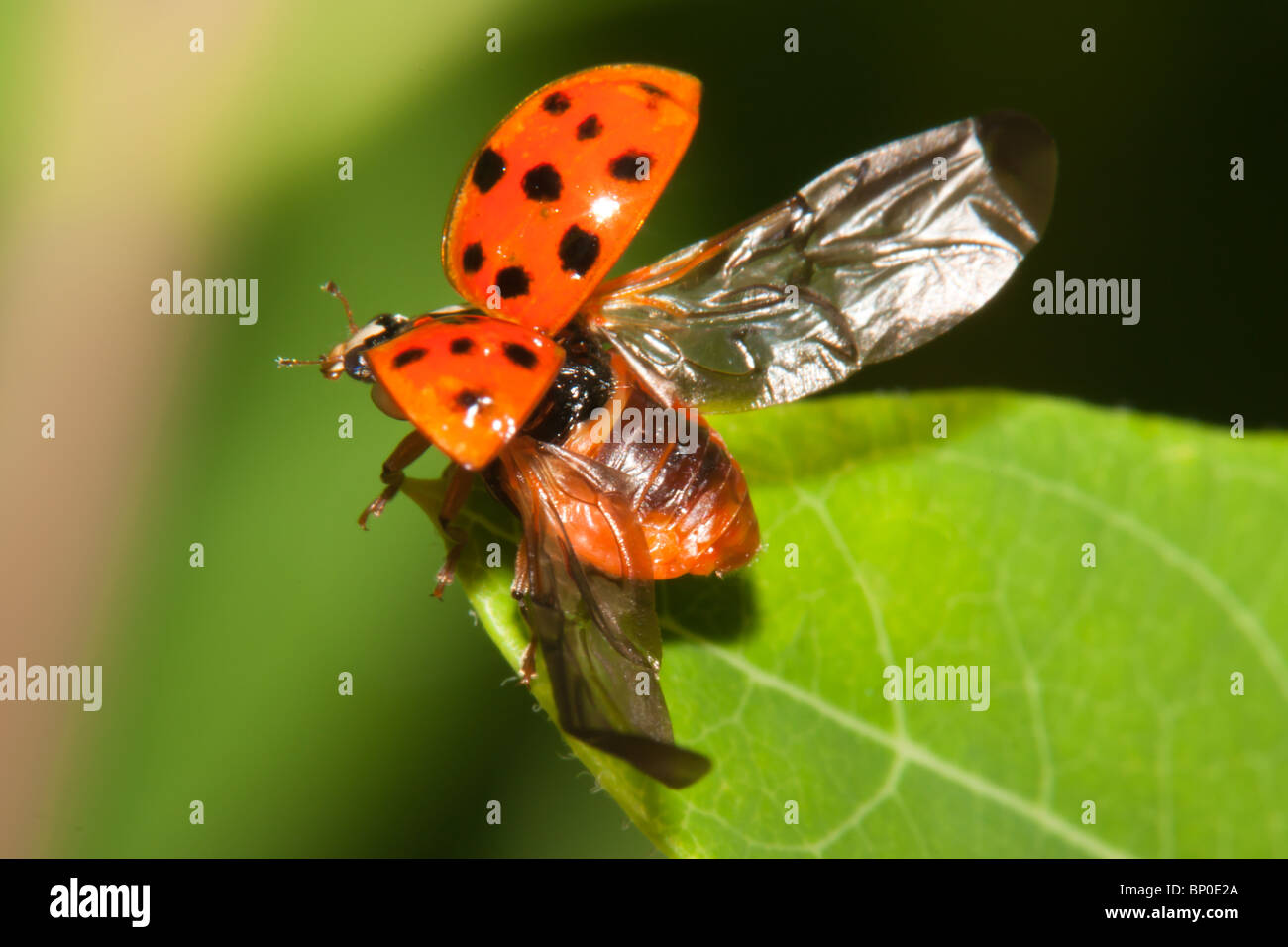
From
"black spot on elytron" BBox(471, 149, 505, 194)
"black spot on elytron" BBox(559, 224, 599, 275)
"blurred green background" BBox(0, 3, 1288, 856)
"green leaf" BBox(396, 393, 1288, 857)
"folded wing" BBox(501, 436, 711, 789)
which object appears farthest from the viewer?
"blurred green background" BBox(0, 3, 1288, 856)

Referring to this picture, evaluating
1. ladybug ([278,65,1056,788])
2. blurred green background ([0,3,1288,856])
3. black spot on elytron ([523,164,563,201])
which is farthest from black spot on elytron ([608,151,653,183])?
blurred green background ([0,3,1288,856])

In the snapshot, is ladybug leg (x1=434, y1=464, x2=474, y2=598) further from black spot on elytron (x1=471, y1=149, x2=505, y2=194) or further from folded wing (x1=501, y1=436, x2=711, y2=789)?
black spot on elytron (x1=471, y1=149, x2=505, y2=194)

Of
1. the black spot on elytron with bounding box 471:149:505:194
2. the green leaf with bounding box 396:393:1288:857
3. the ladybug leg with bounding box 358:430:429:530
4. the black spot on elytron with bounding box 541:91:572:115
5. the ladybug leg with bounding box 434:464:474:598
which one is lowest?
the green leaf with bounding box 396:393:1288:857

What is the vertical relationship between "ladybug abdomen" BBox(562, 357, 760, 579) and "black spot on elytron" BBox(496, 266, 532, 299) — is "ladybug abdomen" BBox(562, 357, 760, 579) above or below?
below

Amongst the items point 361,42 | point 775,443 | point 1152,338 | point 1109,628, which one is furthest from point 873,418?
point 361,42

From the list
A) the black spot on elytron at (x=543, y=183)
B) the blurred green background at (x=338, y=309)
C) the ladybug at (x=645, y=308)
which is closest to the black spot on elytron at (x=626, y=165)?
the ladybug at (x=645, y=308)

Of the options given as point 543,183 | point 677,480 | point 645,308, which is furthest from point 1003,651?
point 543,183

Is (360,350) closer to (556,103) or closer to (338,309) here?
(556,103)
